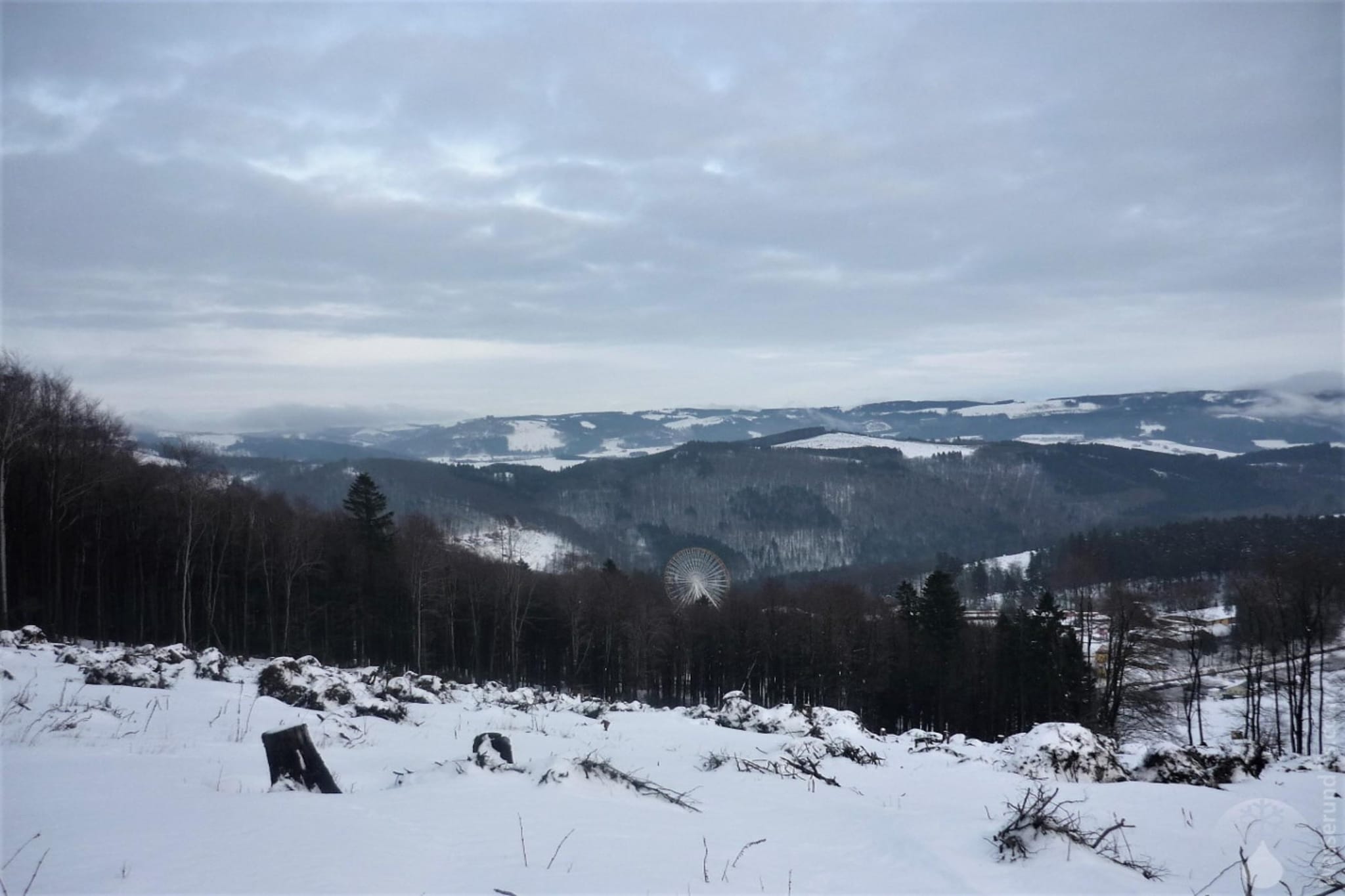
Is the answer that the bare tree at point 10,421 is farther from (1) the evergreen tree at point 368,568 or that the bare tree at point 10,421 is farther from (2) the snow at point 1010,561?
(2) the snow at point 1010,561

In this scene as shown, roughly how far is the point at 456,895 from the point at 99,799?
3155 millimetres

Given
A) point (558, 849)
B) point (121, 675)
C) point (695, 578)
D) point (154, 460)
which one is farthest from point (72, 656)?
point (695, 578)

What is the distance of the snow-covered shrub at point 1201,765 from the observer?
33.2ft

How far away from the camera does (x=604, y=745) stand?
1129 centimetres

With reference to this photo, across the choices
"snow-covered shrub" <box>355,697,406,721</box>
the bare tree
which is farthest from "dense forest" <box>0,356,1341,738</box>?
"snow-covered shrub" <box>355,697,406,721</box>

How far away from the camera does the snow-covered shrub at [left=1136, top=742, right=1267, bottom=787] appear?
10.1 meters

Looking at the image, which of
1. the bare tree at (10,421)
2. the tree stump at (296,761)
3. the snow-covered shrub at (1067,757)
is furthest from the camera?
the bare tree at (10,421)

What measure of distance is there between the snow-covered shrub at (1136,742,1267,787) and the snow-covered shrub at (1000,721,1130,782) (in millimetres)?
408

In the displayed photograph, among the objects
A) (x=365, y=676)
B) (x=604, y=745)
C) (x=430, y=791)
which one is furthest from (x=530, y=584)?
(x=430, y=791)

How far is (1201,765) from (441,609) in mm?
38779

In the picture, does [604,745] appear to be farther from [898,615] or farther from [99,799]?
[898,615]

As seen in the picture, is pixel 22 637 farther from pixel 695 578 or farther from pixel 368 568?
pixel 695 578

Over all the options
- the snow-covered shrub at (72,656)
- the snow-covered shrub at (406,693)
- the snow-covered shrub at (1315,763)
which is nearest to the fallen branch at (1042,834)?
the snow-covered shrub at (1315,763)

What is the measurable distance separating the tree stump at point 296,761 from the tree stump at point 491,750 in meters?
1.50
